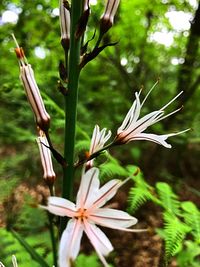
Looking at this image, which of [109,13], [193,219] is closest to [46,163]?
[109,13]

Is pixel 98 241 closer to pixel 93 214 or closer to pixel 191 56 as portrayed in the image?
pixel 93 214

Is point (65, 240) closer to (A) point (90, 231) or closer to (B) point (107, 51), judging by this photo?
(A) point (90, 231)

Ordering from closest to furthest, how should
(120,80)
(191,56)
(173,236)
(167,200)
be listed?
(173,236), (167,200), (191,56), (120,80)

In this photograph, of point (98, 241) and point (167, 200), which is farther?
point (167, 200)

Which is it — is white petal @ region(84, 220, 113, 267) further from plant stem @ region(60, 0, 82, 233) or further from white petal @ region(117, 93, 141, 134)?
white petal @ region(117, 93, 141, 134)

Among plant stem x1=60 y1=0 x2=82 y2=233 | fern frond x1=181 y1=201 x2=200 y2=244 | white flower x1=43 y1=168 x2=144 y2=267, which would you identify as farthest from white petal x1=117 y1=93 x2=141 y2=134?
fern frond x1=181 y1=201 x2=200 y2=244

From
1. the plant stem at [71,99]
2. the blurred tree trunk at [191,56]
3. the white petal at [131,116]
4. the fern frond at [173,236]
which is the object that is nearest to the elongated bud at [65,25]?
the plant stem at [71,99]

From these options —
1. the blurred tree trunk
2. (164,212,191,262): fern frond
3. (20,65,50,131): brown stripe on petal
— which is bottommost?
(164,212,191,262): fern frond
